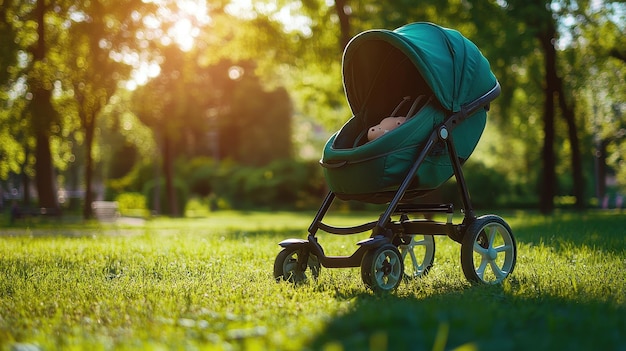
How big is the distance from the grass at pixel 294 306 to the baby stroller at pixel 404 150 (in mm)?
255

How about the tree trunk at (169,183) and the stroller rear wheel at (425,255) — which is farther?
the tree trunk at (169,183)

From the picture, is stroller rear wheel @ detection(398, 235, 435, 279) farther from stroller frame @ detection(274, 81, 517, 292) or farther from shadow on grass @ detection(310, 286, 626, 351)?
shadow on grass @ detection(310, 286, 626, 351)

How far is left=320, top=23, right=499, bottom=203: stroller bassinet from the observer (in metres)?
6.84

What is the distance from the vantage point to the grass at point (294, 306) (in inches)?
163

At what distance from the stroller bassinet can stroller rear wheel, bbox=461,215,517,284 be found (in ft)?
1.88

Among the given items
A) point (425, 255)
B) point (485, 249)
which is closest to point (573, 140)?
point (425, 255)

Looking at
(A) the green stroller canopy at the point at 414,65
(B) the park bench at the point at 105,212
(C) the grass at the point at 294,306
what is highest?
(A) the green stroller canopy at the point at 414,65

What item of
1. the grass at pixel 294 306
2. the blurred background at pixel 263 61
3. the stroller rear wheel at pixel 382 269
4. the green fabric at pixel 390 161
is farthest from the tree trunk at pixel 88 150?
the stroller rear wheel at pixel 382 269

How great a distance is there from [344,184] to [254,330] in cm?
288

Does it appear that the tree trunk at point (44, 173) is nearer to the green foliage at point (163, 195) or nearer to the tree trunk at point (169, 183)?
the tree trunk at point (169, 183)

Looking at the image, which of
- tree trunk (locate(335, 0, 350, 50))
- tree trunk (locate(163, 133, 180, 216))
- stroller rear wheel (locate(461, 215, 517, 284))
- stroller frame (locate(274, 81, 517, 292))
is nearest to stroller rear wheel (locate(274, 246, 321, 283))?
→ stroller frame (locate(274, 81, 517, 292))

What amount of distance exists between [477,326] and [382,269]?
2.42m

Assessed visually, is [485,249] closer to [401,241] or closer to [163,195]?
[401,241]

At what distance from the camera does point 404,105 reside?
313 inches
